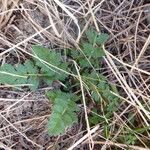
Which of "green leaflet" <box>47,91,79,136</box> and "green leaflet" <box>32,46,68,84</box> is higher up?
"green leaflet" <box>32,46,68,84</box>

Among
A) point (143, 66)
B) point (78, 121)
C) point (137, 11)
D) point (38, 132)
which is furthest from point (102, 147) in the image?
point (137, 11)

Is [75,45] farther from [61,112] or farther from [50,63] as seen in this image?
[61,112]

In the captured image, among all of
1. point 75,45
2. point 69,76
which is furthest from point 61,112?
point 75,45

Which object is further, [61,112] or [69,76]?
[69,76]

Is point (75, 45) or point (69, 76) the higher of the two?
point (75, 45)
